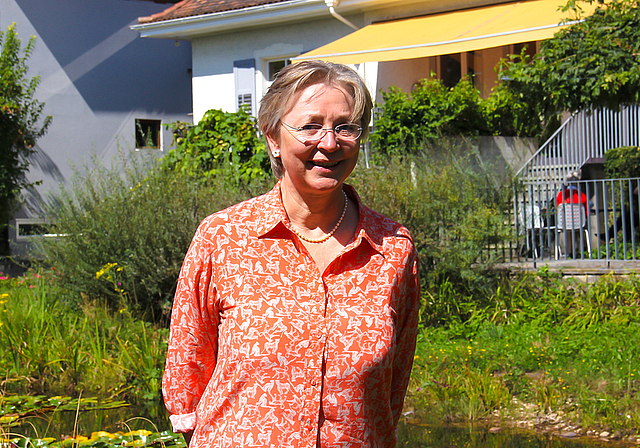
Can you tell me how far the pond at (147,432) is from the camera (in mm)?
4516

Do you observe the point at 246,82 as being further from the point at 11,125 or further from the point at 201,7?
the point at 11,125

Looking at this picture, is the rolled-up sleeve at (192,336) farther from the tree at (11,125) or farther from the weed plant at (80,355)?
the tree at (11,125)

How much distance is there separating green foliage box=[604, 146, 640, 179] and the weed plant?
8387 millimetres

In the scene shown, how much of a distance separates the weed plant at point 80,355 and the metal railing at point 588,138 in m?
8.15

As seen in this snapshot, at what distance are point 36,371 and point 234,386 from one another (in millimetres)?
4747

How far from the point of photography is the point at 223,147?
1102 cm

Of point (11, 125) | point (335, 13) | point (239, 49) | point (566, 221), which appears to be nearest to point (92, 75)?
point (11, 125)

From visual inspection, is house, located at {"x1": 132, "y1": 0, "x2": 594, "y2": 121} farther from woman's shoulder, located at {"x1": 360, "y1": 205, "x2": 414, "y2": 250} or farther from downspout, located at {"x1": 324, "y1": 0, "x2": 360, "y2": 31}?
woman's shoulder, located at {"x1": 360, "y1": 205, "x2": 414, "y2": 250}

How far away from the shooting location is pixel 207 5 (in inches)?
557

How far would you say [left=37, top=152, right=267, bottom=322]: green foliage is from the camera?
741 cm

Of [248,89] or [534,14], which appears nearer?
[534,14]

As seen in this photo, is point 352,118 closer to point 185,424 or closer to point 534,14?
point 185,424

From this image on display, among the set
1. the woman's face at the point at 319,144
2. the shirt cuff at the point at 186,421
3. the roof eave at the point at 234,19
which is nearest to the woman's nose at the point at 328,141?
the woman's face at the point at 319,144

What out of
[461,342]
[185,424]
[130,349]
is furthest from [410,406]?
[185,424]
